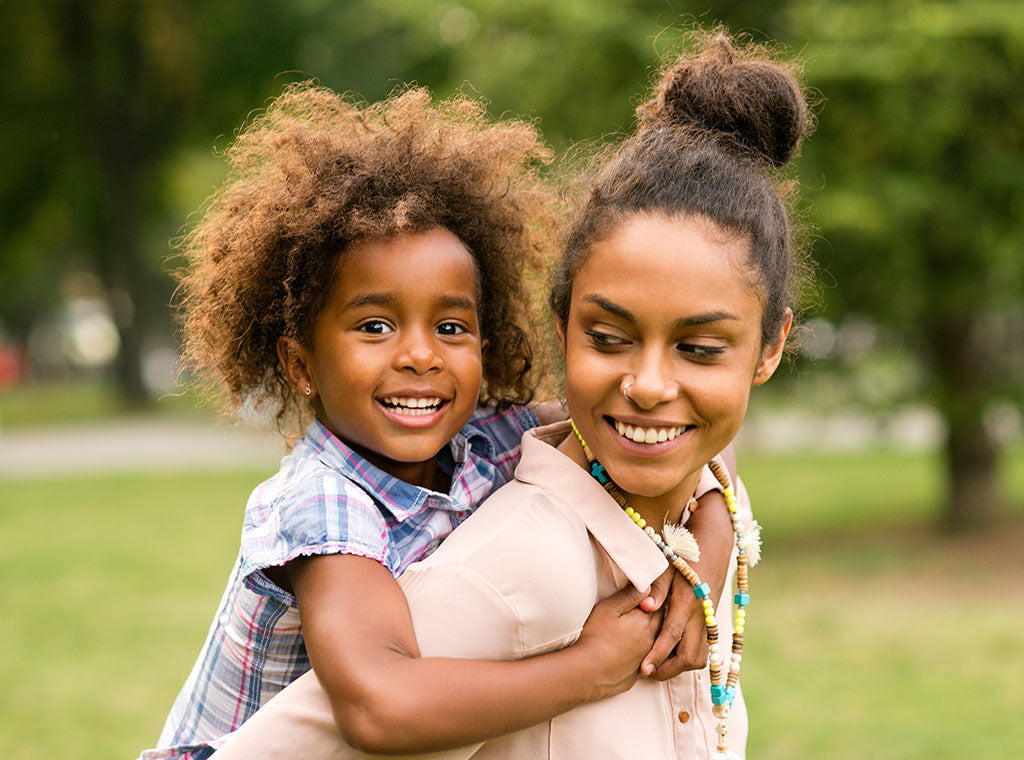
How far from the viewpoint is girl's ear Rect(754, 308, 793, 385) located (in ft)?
6.83

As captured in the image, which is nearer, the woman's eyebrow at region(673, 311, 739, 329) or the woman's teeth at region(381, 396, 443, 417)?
the woman's eyebrow at region(673, 311, 739, 329)

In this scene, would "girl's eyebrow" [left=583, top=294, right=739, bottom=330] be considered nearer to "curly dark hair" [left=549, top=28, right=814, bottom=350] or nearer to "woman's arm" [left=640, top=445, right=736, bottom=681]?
"curly dark hair" [left=549, top=28, right=814, bottom=350]

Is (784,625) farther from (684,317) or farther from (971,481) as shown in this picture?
(684,317)

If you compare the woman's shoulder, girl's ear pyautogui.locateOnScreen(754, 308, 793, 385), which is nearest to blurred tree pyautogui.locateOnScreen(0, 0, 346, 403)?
girl's ear pyautogui.locateOnScreen(754, 308, 793, 385)

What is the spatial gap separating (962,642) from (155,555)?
6.79m

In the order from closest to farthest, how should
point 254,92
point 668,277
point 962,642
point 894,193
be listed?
point 668,277, point 962,642, point 894,193, point 254,92

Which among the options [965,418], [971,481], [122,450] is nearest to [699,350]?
[965,418]

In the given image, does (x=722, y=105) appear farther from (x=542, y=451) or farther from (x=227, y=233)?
(x=227, y=233)

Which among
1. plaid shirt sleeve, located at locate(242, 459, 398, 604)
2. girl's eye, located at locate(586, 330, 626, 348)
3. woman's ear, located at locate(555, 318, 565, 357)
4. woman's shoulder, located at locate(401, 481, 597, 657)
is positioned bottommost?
woman's shoulder, located at locate(401, 481, 597, 657)

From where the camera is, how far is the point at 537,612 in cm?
178

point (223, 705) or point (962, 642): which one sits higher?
point (962, 642)

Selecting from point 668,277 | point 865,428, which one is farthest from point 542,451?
point 865,428

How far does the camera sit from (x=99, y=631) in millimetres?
8016

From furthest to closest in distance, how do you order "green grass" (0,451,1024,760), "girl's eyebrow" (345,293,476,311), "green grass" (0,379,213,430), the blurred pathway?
"green grass" (0,379,213,430) → the blurred pathway → "green grass" (0,451,1024,760) → "girl's eyebrow" (345,293,476,311)
